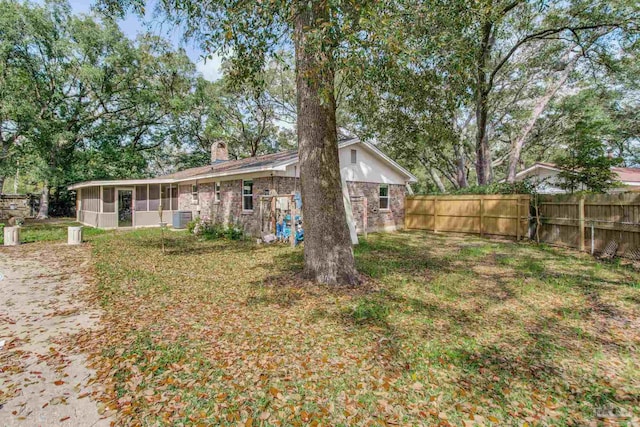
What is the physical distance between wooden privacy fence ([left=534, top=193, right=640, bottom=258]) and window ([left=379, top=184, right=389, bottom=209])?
21.7 ft

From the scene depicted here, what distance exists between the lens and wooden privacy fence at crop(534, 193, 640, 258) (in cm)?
803

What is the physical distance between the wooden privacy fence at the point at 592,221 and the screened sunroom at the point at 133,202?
1799 cm

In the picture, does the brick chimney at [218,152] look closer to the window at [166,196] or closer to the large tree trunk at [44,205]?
the window at [166,196]

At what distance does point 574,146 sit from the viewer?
10.3 meters

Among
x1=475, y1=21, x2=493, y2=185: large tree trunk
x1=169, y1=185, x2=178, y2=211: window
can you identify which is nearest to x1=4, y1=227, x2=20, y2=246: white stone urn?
x1=169, y1=185, x2=178, y2=211: window

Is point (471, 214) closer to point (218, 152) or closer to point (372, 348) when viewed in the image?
point (372, 348)

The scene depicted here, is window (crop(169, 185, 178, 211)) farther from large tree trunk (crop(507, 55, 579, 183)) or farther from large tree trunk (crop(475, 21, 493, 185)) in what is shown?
large tree trunk (crop(507, 55, 579, 183))

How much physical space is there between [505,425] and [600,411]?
3.00 feet

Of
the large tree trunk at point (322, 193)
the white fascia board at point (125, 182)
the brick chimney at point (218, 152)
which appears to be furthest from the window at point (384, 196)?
the white fascia board at point (125, 182)

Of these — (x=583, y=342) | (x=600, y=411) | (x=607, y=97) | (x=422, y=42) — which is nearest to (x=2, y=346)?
(x=600, y=411)

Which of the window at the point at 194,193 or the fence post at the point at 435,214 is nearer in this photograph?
the fence post at the point at 435,214

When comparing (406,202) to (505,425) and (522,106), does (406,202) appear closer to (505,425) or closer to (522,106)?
(522,106)

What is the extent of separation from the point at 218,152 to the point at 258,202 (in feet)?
32.2

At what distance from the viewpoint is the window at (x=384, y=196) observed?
53.2 feet
